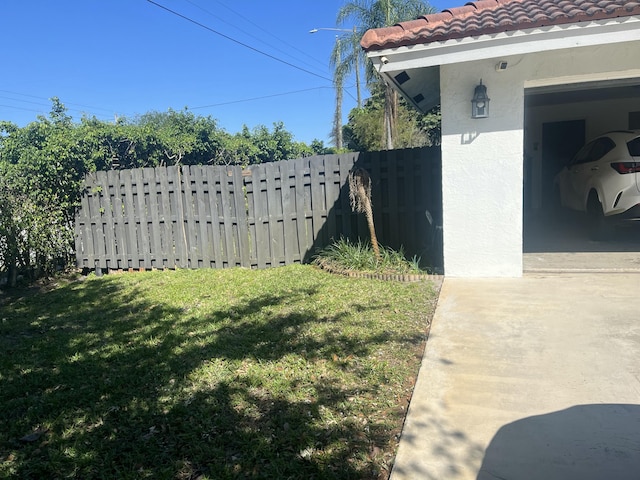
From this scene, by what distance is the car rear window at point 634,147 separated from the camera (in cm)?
702

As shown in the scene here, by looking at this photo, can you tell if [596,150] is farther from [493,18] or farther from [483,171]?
[493,18]

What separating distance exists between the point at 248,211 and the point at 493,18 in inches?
Result: 188

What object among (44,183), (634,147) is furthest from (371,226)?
(44,183)

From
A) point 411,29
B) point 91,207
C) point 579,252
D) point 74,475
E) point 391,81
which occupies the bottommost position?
point 74,475

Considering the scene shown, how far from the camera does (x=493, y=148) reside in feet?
19.5

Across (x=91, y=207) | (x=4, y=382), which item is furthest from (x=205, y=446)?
(x=91, y=207)

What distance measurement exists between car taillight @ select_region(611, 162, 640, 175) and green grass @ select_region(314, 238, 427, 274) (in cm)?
337

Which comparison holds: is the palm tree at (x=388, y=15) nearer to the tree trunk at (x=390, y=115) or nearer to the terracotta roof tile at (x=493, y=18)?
the tree trunk at (x=390, y=115)

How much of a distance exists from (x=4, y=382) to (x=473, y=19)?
241 inches

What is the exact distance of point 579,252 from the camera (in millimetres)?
7328

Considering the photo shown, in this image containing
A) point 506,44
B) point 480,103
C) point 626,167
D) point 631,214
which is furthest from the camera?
point 631,214

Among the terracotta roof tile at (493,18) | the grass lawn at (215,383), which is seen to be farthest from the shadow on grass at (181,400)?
the terracotta roof tile at (493,18)

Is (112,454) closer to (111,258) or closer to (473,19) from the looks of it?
(473,19)

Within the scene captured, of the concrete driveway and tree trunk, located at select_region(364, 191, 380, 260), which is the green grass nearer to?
tree trunk, located at select_region(364, 191, 380, 260)
